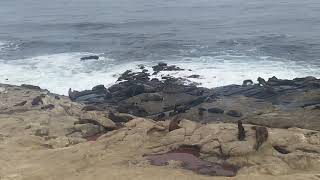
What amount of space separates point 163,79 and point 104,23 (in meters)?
31.7

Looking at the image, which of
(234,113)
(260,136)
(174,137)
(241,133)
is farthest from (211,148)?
(234,113)

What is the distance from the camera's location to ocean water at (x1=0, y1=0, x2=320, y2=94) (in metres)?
39.1

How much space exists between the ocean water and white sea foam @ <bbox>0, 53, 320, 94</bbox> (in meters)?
0.07

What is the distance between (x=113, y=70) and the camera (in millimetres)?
41000

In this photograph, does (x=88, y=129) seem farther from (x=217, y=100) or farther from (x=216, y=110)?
(x=217, y=100)

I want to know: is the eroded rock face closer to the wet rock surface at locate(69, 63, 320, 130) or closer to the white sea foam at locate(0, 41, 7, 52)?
the wet rock surface at locate(69, 63, 320, 130)

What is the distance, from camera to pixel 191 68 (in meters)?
39.9

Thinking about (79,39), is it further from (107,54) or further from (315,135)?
(315,135)

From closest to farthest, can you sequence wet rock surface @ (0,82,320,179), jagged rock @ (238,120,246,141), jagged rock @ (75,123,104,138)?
wet rock surface @ (0,82,320,179), jagged rock @ (238,120,246,141), jagged rock @ (75,123,104,138)

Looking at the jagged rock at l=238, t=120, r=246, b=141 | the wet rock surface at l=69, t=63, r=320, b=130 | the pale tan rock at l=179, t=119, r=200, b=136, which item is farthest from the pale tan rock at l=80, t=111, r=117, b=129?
the jagged rock at l=238, t=120, r=246, b=141

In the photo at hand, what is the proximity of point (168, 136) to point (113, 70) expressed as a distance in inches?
873

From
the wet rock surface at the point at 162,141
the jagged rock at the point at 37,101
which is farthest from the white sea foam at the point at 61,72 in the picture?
the wet rock surface at the point at 162,141

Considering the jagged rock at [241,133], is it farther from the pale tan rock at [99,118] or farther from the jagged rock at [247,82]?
the jagged rock at [247,82]

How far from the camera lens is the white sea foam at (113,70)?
36.7 meters
